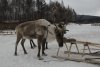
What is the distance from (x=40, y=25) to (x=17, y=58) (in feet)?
5.70

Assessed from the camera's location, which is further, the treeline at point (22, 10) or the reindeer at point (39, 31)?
the treeline at point (22, 10)

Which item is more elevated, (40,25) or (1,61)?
(40,25)

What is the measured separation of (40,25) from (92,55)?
2.65 m

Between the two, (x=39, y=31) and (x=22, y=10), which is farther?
(x=22, y=10)

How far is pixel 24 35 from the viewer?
11867 mm

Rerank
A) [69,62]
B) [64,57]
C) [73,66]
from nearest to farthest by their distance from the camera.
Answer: [73,66], [69,62], [64,57]

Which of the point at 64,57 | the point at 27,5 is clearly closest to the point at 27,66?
the point at 64,57

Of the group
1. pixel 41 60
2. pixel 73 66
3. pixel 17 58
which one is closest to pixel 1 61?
pixel 17 58

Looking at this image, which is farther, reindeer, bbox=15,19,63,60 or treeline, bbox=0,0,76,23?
treeline, bbox=0,0,76,23

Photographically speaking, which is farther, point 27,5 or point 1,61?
point 27,5

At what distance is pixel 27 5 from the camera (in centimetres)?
8519

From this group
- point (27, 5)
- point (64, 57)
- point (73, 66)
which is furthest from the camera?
point (27, 5)

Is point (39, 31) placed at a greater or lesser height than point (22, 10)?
greater

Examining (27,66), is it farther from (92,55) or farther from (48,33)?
(92,55)
